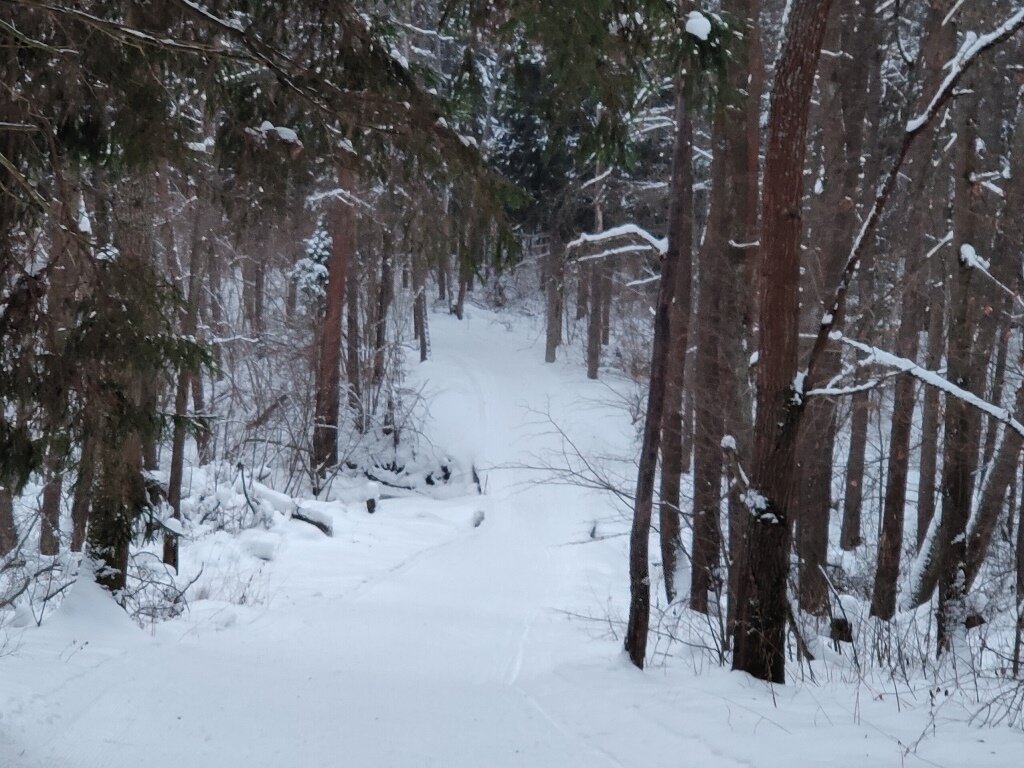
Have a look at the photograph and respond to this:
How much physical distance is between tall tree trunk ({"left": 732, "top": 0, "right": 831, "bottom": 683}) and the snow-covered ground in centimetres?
51

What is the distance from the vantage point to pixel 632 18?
6336 mm

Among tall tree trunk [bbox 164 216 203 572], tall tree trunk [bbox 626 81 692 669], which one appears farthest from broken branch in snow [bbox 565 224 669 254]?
tall tree trunk [bbox 164 216 203 572]

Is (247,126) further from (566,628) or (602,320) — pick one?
(602,320)

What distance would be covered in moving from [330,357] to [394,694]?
15.1 metres

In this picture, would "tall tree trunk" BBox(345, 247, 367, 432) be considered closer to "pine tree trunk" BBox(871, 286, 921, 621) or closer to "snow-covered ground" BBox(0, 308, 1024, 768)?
"snow-covered ground" BBox(0, 308, 1024, 768)

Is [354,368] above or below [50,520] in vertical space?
above

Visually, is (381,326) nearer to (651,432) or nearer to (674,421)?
(674,421)

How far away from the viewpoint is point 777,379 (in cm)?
677

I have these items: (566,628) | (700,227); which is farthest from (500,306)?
(566,628)

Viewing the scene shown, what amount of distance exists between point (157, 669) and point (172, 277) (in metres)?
6.54

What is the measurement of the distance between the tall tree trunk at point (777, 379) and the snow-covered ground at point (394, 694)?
509 millimetres

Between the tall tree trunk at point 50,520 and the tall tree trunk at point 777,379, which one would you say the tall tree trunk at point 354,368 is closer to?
the tall tree trunk at point 50,520

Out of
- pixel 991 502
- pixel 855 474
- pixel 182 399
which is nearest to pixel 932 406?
pixel 991 502

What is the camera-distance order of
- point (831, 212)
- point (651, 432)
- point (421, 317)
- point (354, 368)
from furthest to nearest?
1. point (421, 317)
2. point (354, 368)
3. point (831, 212)
4. point (651, 432)
